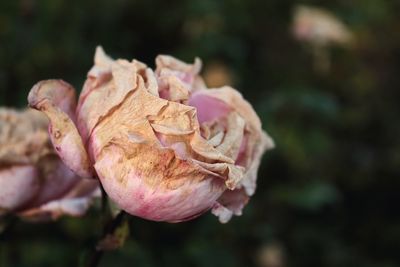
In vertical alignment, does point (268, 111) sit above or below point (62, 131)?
below

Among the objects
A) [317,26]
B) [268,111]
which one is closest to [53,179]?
[268,111]

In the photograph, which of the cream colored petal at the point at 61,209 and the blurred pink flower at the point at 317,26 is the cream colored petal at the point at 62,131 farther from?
the blurred pink flower at the point at 317,26

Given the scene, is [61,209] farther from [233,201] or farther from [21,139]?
[233,201]

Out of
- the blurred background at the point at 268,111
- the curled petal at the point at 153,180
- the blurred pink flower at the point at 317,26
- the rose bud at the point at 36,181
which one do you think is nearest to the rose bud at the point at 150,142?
the curled petal at the point at 153,180

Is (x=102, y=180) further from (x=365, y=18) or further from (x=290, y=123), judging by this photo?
(x=365, y=18)

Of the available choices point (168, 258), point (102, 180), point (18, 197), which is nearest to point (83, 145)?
point (102, 180)

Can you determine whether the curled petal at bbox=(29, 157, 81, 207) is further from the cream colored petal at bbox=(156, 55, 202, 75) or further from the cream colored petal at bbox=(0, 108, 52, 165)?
the cream colored petal at bbox=(156, 55, 202, 75)
